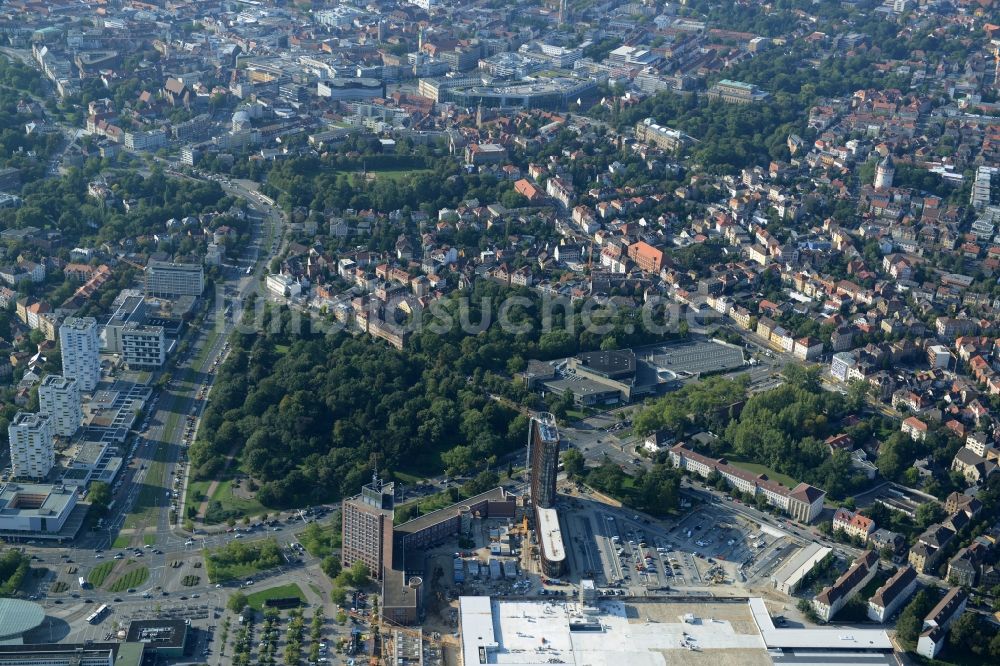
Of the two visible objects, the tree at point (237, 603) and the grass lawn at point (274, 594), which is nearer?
the tree at point (237, 603)

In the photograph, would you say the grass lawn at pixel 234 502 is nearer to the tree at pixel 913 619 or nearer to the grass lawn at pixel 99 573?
the grass lawn at pixel 99 573

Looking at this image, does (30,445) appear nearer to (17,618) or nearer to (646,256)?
(17,618)

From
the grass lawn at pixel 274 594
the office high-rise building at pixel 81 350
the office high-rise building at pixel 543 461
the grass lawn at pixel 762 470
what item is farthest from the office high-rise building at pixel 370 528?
the office high-rise building at pixel 81 350

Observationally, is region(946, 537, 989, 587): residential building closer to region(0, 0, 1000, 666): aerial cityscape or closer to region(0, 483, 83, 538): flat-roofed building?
region(0, 0, 1000, 666): aerial cityscape

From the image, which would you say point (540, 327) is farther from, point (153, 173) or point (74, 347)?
point (153, 173)

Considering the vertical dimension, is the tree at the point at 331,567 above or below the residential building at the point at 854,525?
below

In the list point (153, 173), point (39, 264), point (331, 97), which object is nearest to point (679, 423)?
point (39, 264)
